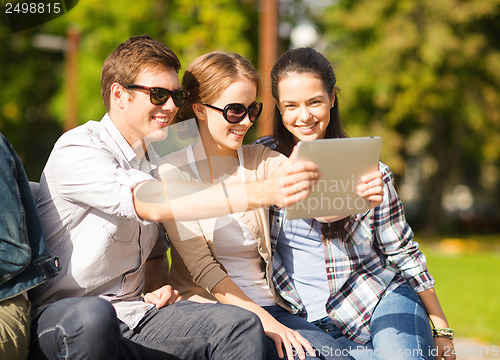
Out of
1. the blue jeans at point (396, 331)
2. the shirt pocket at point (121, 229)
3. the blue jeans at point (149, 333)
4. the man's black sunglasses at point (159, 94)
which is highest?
the man's black sunglasses at point (159, 94)

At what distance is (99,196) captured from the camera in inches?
88.9

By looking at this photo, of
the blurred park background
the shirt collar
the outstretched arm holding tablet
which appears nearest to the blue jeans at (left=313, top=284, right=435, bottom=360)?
the outstretched arm holding tablet

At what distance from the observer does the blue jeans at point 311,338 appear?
244 centimetres

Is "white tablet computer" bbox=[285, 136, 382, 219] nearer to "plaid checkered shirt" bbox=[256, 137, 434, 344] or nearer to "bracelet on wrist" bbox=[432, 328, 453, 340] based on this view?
"plaid checkered shirt" bbox=[256, 137, 434, 344]

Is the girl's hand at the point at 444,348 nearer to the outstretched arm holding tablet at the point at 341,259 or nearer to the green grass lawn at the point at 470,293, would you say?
the outstretched arm holding tablet at the point at 341,259

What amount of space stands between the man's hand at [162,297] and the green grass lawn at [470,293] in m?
4.24

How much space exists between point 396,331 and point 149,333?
1113 millimetres

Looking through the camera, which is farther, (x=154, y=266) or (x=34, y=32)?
(x=34, y=32)

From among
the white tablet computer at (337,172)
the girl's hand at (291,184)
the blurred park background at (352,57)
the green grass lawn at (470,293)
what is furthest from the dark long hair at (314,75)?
the blurred park background at (352,57)

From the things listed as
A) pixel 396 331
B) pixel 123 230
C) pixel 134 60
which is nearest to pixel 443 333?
pixel 396 331

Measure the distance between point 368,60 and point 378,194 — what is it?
597 inches

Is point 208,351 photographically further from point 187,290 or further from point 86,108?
point 86,108

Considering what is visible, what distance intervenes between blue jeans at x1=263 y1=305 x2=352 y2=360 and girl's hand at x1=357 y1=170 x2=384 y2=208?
2.13ft

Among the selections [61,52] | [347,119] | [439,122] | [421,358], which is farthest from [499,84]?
[421,358]
